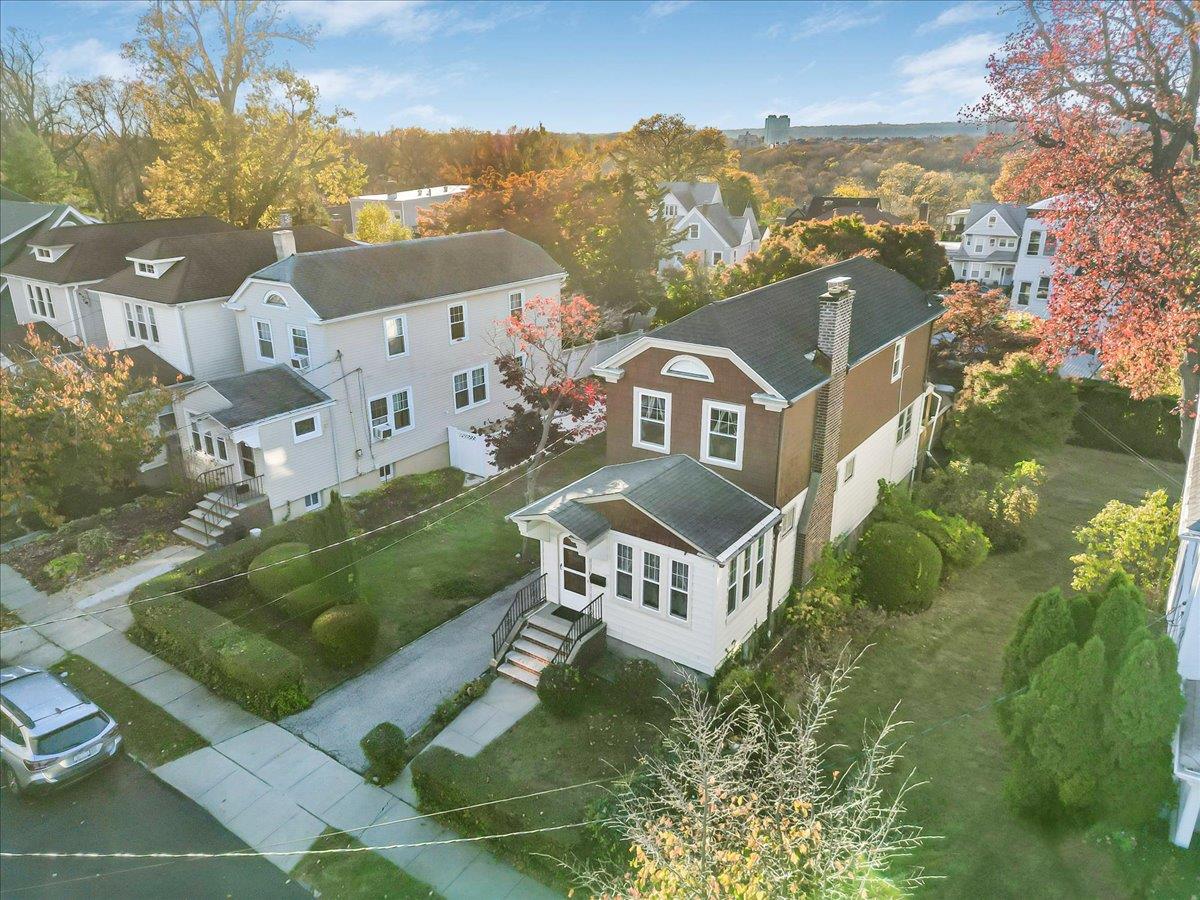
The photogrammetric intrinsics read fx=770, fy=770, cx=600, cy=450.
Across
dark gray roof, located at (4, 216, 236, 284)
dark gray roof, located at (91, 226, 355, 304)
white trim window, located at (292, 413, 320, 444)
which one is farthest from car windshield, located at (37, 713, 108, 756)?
dark gray roof, located at (4, 216, 236, 284)

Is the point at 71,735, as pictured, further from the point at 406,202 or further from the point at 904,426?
the point at 406,202

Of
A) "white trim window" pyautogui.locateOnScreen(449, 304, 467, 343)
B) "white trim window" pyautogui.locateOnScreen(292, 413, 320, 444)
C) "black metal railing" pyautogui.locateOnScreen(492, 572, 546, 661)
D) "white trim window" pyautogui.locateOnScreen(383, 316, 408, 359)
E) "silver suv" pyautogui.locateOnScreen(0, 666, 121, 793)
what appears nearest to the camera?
"silver suv" pyautogui.locateOnScreen(0, 666, 121, 793)

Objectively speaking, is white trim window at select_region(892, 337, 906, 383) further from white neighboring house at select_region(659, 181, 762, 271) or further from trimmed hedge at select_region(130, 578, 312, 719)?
white neighboring house at select_region(659, 181, 762, 271)

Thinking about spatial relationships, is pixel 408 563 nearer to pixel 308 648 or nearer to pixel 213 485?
pixel 308 648

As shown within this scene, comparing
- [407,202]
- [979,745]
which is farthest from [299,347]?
[407,202]

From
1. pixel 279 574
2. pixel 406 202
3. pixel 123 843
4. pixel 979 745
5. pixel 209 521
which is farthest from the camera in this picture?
pixel 406 202

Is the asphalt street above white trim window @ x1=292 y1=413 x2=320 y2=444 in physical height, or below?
below
